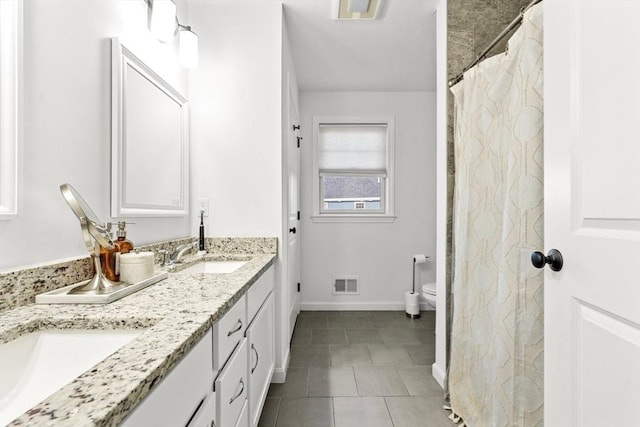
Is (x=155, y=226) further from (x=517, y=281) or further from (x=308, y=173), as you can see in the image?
(x=308, y=173)

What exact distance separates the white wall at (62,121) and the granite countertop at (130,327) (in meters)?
0.25

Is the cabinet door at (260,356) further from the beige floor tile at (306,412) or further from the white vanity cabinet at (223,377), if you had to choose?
the beige floor tile at (306,412)

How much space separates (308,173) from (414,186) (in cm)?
119

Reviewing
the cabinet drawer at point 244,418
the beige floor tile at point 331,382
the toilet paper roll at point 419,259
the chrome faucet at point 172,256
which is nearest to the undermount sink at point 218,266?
the chrome faucet at point 172,256

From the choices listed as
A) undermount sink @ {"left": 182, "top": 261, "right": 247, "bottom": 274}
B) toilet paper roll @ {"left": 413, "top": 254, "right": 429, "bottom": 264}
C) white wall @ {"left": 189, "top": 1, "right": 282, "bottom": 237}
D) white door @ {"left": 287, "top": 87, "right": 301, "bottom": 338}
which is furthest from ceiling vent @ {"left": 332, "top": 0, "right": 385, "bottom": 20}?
toilet paper roll @ {"left": 413, "top": 254, "right": 429, "bottom": 264}

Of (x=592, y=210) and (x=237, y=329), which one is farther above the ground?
(x=592, y=210)

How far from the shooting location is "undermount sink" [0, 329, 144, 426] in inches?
26.7

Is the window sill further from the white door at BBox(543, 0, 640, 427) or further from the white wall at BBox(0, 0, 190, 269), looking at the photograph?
the white door at BBox(543, 0, 640, 427)

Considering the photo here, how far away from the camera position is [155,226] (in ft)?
5.70

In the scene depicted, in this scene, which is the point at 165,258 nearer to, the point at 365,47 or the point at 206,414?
the point at 206,414

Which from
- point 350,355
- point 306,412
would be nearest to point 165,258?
point 306,412

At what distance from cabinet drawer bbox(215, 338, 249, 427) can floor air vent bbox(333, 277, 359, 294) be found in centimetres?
231

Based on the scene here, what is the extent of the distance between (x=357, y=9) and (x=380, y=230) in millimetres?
2160

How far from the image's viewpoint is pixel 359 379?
6.95ft
